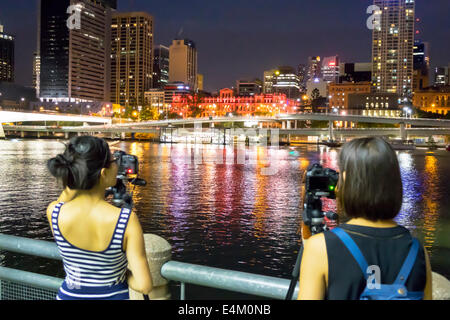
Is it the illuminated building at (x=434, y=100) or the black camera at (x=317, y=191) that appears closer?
the black camera at (x=317, y=191)

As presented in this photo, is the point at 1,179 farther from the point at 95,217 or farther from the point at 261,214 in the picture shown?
the point at 95,217

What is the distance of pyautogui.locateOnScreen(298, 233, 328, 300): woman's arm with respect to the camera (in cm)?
230

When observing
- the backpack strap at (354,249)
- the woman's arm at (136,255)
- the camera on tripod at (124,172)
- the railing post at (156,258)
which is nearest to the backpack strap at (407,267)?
the backpack strap at (354,249)

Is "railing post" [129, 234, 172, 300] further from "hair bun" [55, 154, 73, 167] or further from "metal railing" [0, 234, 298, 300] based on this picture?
"hair bun" [55, 154, 73, 167]

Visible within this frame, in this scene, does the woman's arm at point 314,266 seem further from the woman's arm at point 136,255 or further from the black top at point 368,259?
the woman's arm at point 136,255

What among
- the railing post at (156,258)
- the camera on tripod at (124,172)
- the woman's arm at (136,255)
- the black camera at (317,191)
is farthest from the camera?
the camera on tripod at (124,172)

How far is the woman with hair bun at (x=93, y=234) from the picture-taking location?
2852 mm

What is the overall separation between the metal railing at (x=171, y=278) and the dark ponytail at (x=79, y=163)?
47.5 inches

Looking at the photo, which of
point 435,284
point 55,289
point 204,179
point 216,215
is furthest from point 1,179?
point 435,284

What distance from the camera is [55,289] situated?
13.6 feet

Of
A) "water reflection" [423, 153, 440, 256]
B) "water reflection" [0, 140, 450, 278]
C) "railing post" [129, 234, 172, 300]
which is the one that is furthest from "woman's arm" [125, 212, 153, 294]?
"water reflection" [423, 153, 440, 256]

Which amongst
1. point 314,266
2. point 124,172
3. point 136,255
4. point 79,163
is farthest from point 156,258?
point 314,266

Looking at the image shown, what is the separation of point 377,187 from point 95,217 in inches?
65.1

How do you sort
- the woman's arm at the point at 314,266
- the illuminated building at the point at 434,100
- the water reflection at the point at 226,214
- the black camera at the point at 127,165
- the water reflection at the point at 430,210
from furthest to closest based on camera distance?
the illuminated building at the point at 434,100 < the water reflection at the point at 430,210 < the water reflection at the point at 226,214 < the black camera at the point at 127,165 < the woman's arm at the point at 314,266
